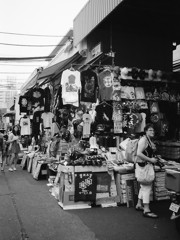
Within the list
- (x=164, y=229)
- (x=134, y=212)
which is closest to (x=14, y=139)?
(x=134, y=212)

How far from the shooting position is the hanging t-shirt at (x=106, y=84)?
336 inches

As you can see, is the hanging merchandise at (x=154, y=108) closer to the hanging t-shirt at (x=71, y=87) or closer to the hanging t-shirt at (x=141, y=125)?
the hanging t-shirt at (x=141, y=125)

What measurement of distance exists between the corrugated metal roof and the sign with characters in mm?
4048

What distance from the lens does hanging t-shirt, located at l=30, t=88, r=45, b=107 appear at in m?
11.7

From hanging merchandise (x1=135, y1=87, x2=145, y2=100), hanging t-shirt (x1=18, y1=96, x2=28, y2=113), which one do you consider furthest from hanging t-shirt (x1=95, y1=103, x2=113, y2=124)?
hanging t-shirt (x1=18, y1=96, x2=28, y2=113)

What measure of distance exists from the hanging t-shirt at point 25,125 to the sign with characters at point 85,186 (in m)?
7.31

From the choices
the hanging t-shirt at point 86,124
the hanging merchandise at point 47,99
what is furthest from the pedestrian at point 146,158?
the hanging merchandise at point 47,99

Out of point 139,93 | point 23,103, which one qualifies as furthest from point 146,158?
point 23,103

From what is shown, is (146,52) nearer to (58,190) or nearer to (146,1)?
(146,1)

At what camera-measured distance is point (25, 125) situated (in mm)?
13969

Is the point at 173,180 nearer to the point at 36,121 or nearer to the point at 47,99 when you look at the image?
the point at 47,99

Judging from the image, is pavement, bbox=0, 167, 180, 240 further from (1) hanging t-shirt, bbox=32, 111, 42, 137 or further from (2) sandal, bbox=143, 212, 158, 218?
(1) hanging t-shirt, bbox=32, 111, 42, 137

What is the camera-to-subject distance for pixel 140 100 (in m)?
9.10

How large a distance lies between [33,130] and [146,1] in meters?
8.19
